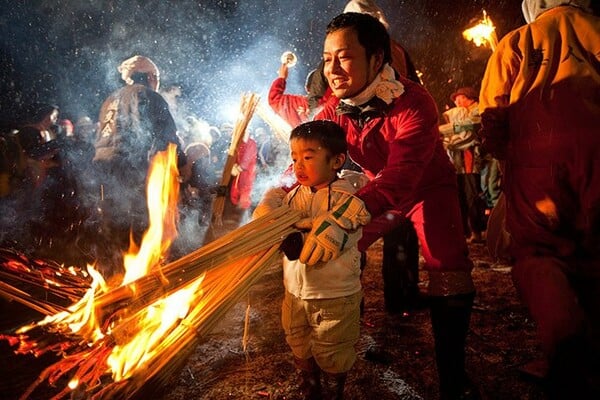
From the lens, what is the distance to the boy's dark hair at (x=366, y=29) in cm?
244

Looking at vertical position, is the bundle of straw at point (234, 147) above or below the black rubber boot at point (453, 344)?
above

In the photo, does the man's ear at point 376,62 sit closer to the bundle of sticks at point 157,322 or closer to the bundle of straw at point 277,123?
the bundle of sticks at point 157,322

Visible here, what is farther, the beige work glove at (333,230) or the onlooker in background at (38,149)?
the onlooker in background at (38,149)

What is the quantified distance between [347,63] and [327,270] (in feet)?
4.70

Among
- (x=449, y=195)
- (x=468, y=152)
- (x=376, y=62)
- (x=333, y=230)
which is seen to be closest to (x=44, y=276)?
(x=333, y=230)

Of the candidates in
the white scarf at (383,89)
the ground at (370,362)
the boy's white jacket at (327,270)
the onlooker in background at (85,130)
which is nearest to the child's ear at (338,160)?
the boy's white jacket at (327,270)

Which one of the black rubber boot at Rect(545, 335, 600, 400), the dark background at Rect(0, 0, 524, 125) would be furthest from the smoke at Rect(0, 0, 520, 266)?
the black rubber boot at Rect(545, 335, 600, 400)

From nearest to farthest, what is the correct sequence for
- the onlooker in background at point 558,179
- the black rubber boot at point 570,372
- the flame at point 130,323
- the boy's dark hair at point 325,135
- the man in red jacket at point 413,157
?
the flame at point 130,323, the black rubber boot at point 570,372, the onlooker in background at point 558,179, the boy's dark hair at point 325,135, the man in red jacket at point 413,157

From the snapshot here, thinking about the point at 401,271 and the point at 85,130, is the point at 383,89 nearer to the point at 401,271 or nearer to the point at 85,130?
the point at 401,271

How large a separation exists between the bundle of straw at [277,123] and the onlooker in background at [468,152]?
4.61 m

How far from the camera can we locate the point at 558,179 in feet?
7.14

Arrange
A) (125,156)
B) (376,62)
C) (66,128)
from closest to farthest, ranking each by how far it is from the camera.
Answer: (376,62) < (125,156) < (66,128)

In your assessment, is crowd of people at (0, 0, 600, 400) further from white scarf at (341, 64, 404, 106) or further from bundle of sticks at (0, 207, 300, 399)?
bundle of sticks at (0, 207, 300, 399)

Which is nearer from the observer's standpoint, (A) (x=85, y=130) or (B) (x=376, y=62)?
(B) (x=376, y=62)
